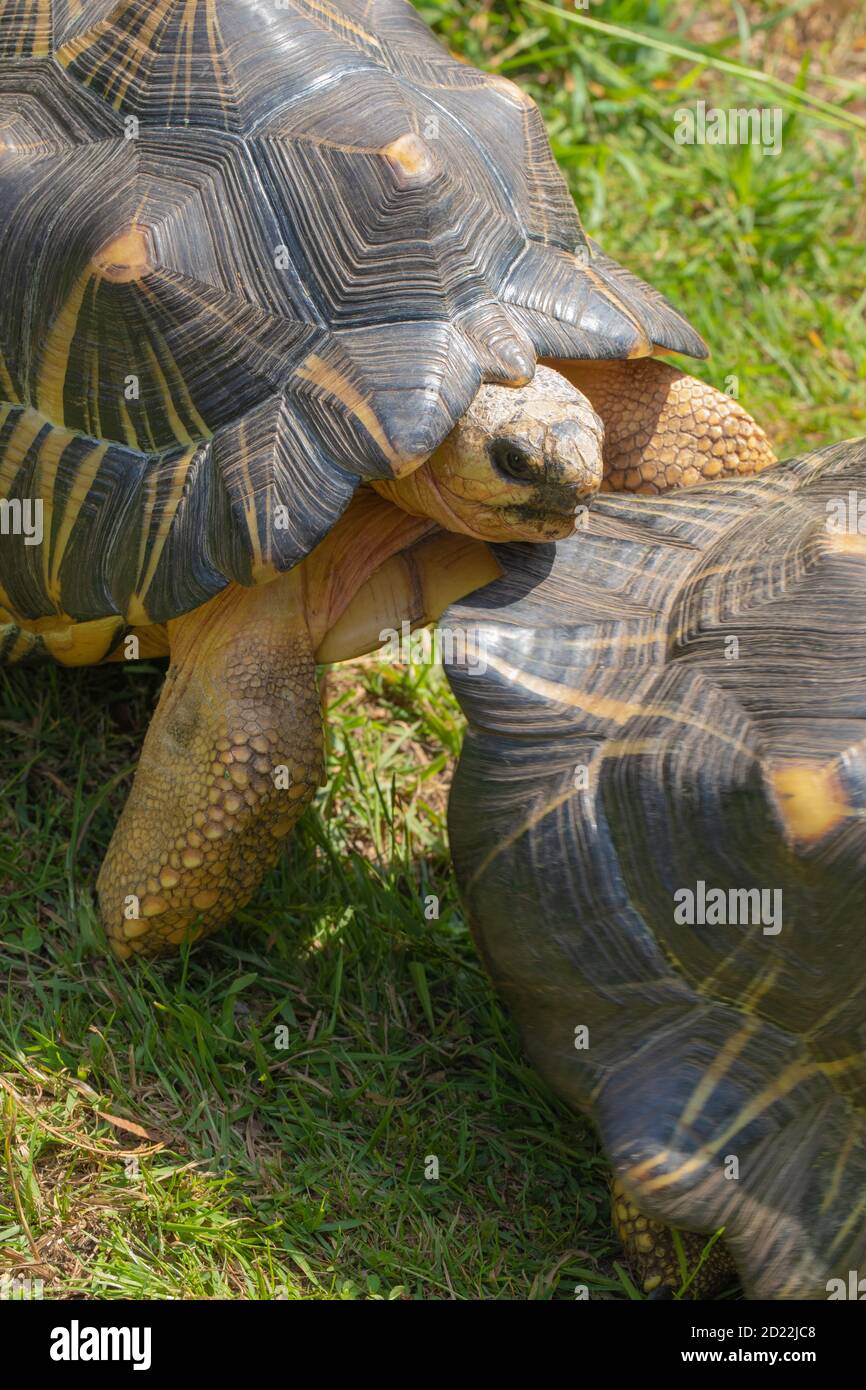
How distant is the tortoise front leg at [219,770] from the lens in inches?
108

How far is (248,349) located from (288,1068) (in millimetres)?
1398

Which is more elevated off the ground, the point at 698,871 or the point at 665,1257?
the point at 698,871

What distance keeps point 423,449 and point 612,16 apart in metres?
3.11

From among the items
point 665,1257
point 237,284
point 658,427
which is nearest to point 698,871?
point 665,1257

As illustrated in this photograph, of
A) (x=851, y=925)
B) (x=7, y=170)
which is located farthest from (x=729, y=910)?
(x=7, y=170)

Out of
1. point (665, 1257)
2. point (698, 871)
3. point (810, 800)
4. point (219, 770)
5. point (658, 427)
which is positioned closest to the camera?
point (810, 800)

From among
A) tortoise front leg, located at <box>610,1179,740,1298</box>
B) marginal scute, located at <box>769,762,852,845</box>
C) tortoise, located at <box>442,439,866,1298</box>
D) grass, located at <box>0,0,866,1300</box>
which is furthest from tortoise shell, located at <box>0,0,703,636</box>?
tortoise front leg, located at <box>610,1179,740,1298</box>

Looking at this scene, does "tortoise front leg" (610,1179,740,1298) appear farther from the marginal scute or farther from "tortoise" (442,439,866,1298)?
the marginal scute

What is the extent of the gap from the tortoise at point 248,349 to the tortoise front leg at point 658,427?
142 mm

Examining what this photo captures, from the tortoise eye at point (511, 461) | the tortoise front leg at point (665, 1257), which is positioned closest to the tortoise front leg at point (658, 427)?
the tortoise eye at point (511, 461)

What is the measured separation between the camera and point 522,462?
257 centimetres

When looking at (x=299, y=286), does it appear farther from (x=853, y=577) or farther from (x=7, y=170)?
(x=853, y=577)

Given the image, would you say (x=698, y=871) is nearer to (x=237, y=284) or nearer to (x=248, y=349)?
(x=248, y=349)

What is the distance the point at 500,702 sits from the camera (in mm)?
2541
